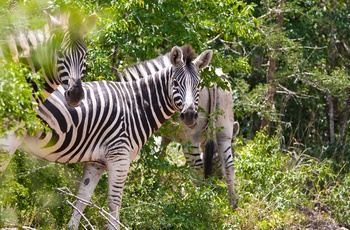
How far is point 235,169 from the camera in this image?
11586mm

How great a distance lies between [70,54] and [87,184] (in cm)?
173

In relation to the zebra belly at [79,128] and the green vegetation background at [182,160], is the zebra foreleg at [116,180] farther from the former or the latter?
the green vegetation background at [182,160]

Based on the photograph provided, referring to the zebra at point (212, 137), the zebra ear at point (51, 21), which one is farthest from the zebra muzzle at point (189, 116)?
the zebra at point (212, 137)

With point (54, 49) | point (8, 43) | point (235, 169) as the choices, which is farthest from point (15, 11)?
point (235, 169)

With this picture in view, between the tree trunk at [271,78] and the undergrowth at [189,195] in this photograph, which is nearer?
the undergrowth at [189,195]

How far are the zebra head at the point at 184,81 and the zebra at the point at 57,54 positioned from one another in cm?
144

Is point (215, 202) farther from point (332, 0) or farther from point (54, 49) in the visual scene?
point (332, 0)

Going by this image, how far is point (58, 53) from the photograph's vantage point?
7387mm

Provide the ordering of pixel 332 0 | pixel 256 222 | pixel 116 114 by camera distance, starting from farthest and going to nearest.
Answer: pixel 332 0 < pixel 256 222 < pixel 116 114

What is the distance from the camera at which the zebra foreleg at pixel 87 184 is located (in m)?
8.31

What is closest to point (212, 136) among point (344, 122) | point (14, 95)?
point (344, 122)

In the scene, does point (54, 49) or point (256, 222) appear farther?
point (256, 222)

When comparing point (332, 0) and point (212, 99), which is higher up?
point (332, 0)

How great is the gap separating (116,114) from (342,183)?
208 inches
